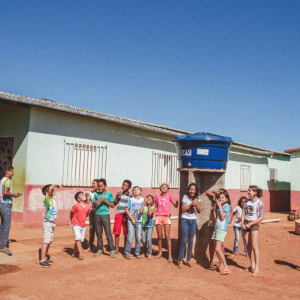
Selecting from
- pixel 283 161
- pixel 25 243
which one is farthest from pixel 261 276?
pixel 283 161

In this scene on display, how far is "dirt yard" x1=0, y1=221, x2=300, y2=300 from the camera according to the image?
4996 mm

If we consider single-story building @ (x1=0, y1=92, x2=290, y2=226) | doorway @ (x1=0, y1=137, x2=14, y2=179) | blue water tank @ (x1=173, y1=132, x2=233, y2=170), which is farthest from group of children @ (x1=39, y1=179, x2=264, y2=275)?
doorway @ (x1=0, y1=137, x2=14, y2=179)

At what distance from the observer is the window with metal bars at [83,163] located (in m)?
10.7

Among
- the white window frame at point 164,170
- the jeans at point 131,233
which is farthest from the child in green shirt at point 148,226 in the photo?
the white window frame at point 164,170

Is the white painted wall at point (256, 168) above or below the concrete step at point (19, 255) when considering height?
above

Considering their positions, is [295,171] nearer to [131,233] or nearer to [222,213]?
[222,213]

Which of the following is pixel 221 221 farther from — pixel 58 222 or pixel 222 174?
pixel 58 222

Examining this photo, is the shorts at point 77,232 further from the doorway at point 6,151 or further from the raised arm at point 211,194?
the doorway at point 6,151

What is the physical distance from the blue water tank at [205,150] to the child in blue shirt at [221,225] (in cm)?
77

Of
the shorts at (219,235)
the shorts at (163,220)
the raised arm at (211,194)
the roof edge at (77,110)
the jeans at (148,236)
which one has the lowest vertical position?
the jeans at (148,236)

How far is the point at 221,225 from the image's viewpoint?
253 inches

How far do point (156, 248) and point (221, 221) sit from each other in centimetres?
241

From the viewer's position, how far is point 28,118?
9.77 meters

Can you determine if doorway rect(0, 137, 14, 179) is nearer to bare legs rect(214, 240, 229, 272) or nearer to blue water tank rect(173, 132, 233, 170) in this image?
blue water tank rect(173, 132, 233, 170)
